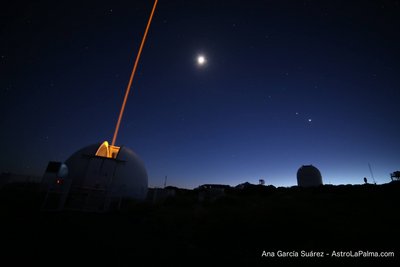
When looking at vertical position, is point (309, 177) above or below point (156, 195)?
above

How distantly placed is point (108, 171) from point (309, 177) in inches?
1502

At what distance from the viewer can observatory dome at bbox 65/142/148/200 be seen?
19.1 meters

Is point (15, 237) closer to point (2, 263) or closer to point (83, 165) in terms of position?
point (2, 263)

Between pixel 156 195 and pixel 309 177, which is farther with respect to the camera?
pixel 309 177

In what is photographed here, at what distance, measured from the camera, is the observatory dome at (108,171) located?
1912 centimetres

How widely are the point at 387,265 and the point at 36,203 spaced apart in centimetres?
2208

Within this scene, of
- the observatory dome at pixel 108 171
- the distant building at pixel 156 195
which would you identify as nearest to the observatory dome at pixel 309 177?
the distant building at pixel 156 195

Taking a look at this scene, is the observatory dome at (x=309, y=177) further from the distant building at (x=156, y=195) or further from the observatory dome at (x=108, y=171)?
the observatory dome at (x=108, y=171)

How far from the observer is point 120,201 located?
1870 centimetres

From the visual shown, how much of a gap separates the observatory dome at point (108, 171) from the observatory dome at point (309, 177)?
107ft

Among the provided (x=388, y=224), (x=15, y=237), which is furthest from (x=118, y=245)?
(x=388, y=224)

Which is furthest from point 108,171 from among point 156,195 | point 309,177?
point 309,177

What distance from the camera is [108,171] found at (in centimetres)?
2011

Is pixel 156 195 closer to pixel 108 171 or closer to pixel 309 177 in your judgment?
pixel 108 171
